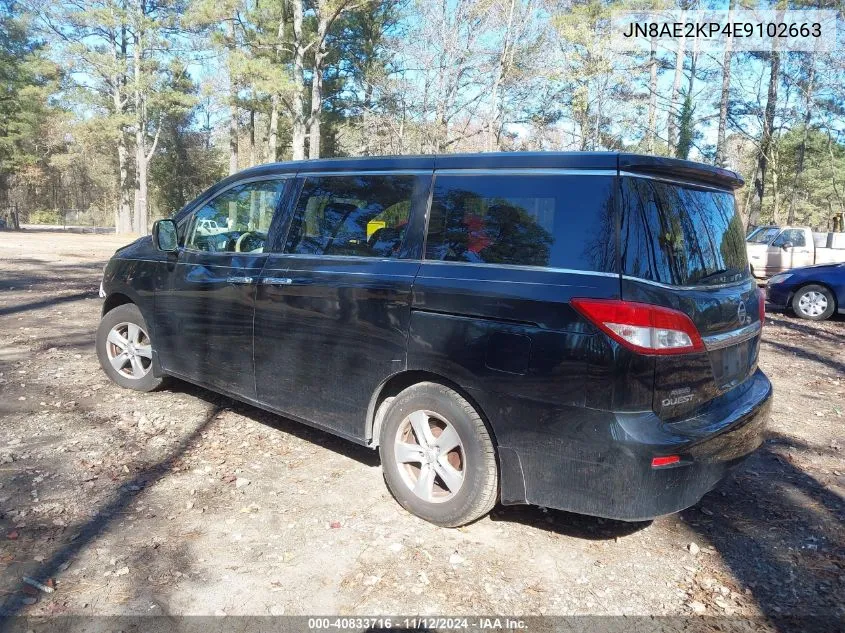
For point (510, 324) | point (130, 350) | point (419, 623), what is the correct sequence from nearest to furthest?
point (419, 623) → point (510, 324) → point (130, 350)

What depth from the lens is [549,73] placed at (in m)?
Answer: 27.8

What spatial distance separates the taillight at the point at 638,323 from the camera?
2.56 m

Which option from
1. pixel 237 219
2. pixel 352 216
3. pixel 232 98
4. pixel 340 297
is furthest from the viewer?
pixel 232 98

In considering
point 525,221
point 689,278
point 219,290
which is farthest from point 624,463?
point 219,290

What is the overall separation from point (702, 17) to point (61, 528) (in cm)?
3029

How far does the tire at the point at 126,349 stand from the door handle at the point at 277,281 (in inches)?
62.4

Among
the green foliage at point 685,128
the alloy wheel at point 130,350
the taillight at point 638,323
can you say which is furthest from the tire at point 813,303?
the green foliage at point 685,128

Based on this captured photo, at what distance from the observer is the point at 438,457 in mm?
3201

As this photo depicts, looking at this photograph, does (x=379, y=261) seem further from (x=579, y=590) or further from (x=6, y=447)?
(x=6, y=447)

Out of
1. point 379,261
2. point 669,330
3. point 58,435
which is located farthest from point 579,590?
point 58,435

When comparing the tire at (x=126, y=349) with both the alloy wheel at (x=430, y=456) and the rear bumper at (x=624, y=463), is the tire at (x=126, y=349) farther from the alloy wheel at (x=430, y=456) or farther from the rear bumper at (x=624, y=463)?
the rear bumper at (x=624, y=463)

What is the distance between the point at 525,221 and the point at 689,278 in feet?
2.68

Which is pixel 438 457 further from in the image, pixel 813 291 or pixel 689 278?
pixel 813 291

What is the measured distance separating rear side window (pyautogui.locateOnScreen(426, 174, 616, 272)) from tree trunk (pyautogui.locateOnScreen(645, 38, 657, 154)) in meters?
27.4
